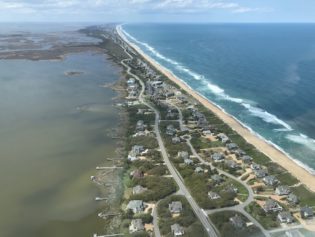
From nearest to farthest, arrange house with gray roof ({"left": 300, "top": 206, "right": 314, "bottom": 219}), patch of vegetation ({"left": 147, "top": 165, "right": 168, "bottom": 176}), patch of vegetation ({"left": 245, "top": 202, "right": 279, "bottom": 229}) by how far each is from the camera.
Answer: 1. patch of vegetation ({"left": 245, "top": 202, "right": 279, "bottom": 229})
2. house with gray roof ({"left": 300, "top": 206, "right": 314, "bottom": 219})
3. patch of vegetation ({"left": 147, "top": 165, "right": 168, "bottom": 176})

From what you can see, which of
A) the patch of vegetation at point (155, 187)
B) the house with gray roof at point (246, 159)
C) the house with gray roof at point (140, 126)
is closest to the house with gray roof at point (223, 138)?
the house with gray roof at point (246, 159)

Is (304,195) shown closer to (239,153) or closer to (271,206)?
(271,206)

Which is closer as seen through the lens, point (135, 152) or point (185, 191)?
point (185, 191)

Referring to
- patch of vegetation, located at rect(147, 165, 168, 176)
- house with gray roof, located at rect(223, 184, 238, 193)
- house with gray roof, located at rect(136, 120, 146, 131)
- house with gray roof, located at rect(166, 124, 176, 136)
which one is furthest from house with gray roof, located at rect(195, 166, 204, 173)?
house with gray roof, located at rect(136, 120, 146, 131)

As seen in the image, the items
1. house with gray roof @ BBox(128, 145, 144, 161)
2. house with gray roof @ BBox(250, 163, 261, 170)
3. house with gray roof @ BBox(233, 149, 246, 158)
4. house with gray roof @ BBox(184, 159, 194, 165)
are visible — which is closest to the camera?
house with gray roof @ BBox(250, 163, 261, 170)

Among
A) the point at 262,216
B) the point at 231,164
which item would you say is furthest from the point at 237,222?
the point at 231,164

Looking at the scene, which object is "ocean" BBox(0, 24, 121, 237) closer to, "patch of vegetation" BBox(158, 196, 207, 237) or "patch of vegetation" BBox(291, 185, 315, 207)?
"patch of vegetation" BBox(158, 196, 207, 237)

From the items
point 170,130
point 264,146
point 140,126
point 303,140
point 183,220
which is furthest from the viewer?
point 140,126

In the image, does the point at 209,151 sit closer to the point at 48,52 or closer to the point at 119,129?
the point at 119,129
